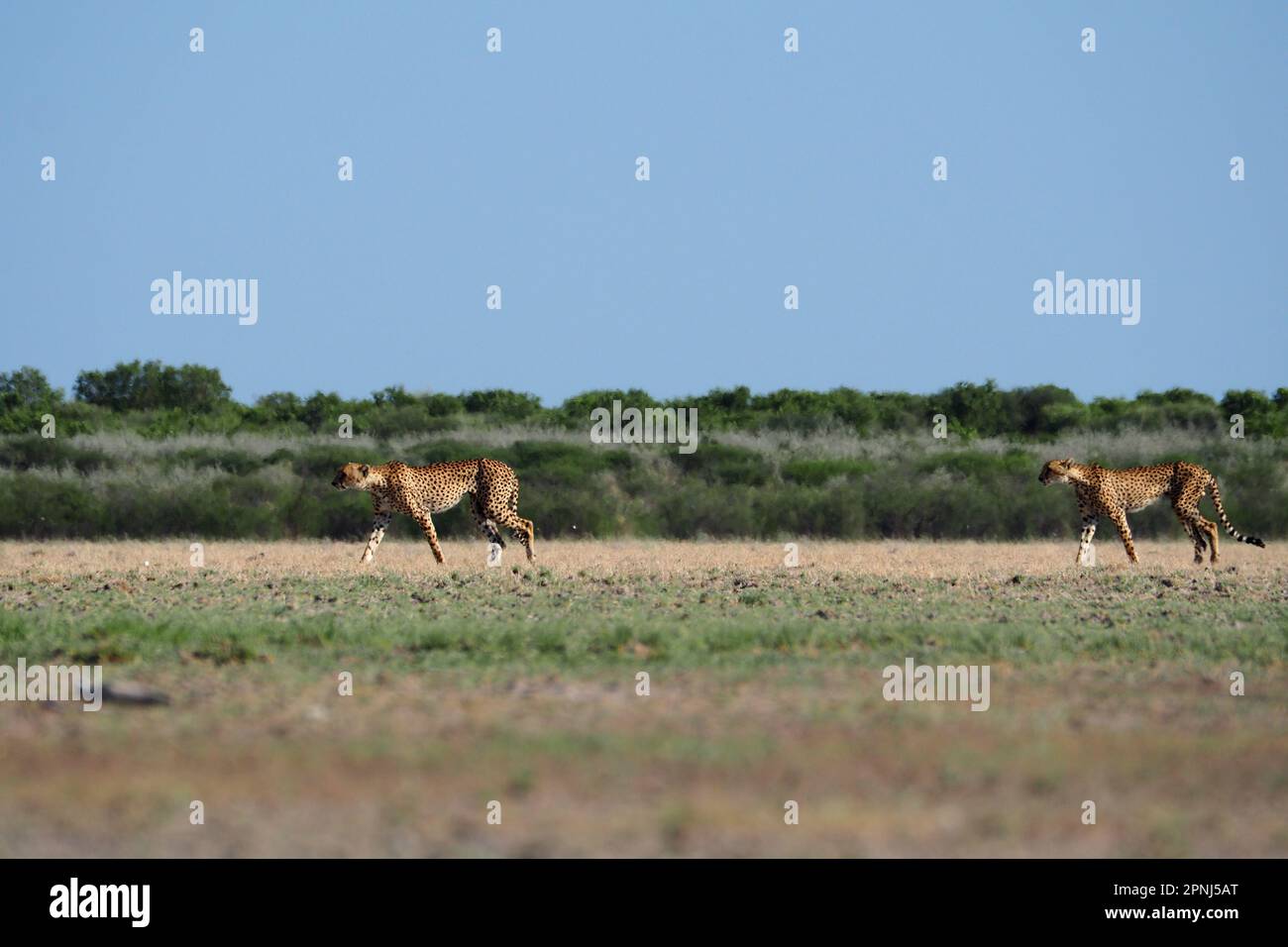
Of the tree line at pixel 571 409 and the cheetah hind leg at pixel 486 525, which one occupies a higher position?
the tree line at pixel 571 409

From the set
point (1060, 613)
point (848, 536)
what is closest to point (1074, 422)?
point (848, 536)

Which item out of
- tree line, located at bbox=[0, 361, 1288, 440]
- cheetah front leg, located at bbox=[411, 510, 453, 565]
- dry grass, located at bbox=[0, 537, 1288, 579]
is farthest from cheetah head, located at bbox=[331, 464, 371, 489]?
tree line, located at bbox=[0, 361, 1288, 440]

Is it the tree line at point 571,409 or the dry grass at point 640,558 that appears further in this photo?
the tree line at point 571,409

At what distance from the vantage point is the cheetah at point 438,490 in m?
22.1

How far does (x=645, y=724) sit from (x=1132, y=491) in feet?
50.8

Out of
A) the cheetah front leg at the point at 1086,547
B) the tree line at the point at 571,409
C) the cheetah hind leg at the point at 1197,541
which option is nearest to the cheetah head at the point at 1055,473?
the cheetah front leg at the point at 1086,547

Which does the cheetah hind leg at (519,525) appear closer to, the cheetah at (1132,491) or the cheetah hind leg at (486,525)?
the cheetah hind leg at (486,525)

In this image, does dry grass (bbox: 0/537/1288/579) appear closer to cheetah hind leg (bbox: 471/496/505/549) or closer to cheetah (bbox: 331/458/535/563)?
cheetah hind leg (bbox: 471/496/505/549)

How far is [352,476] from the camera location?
21875 millimetres

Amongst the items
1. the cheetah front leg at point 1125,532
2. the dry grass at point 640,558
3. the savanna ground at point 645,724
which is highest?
the cheetah front leg at point 1125,532

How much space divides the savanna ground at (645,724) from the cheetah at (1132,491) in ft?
16.7

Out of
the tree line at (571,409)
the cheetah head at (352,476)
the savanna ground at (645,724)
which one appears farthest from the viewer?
the tree line at (571,409)

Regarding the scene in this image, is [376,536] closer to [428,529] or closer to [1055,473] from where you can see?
[428,529]
